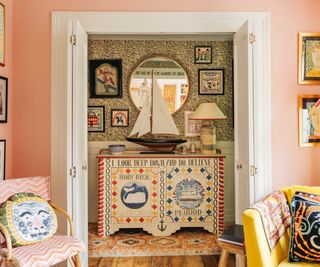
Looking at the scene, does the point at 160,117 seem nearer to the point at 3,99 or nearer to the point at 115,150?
the point at 115,150

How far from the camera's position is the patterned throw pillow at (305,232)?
6.13ft

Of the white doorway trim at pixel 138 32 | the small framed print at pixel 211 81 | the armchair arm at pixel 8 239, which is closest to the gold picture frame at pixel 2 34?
the white doorway trim at pixel 138 32

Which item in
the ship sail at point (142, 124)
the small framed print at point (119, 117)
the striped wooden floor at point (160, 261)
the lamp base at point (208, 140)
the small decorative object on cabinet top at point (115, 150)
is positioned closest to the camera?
the striped wooden floor at point (160, 261)

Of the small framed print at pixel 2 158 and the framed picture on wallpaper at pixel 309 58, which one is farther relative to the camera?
the framed picture on wallpaper at pixel 309 58

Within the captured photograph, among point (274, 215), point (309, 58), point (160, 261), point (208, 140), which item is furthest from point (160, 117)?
point (274, 215)

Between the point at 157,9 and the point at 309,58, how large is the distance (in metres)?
1.42

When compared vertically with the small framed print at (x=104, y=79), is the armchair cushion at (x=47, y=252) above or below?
below

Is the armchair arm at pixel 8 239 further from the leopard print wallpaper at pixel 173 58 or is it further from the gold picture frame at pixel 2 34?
the leopard print wallpaper at pixel 173 58

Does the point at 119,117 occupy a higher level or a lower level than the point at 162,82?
lower

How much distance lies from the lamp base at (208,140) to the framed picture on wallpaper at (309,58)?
54.3 inches

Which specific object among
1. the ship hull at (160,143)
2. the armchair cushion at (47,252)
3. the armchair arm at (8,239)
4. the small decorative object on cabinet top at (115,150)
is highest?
the ship hull at (160,143)

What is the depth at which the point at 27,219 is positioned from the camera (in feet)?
6.76

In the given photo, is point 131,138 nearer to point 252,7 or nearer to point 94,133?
point 94,133

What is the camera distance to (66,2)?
108 inches
